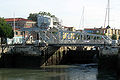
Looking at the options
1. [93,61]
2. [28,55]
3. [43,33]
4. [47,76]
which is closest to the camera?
[47,76]

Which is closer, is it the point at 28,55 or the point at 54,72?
the point at 54,72

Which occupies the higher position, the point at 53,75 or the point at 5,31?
the point at 5,31

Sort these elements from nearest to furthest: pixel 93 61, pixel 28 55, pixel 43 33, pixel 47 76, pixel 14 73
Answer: pixel 47 76 → pixel 14 73 → pixel 28 55 → pixel 43 33 → pixel 93 61

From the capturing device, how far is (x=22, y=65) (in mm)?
53781

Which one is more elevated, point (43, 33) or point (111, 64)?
point (43, 33)

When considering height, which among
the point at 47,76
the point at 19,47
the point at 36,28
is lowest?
the point at 47,76

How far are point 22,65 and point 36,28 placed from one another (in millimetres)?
8806

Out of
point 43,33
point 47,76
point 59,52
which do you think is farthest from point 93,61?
point 47,76

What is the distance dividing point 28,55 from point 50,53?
4842mm

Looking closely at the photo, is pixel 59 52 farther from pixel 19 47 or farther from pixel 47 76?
pixel 47 76

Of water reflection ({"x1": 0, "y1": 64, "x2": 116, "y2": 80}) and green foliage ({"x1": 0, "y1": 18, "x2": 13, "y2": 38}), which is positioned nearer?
water reflection ({"x1": 0, "y1": 64, "x2": 116, "y2": 80})

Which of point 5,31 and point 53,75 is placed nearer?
point 53,75

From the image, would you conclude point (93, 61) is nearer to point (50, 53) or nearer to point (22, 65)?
point (50, 53)

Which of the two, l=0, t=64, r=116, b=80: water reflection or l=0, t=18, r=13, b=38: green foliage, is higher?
l=0, t=18, r=13, b=38: green foliage
